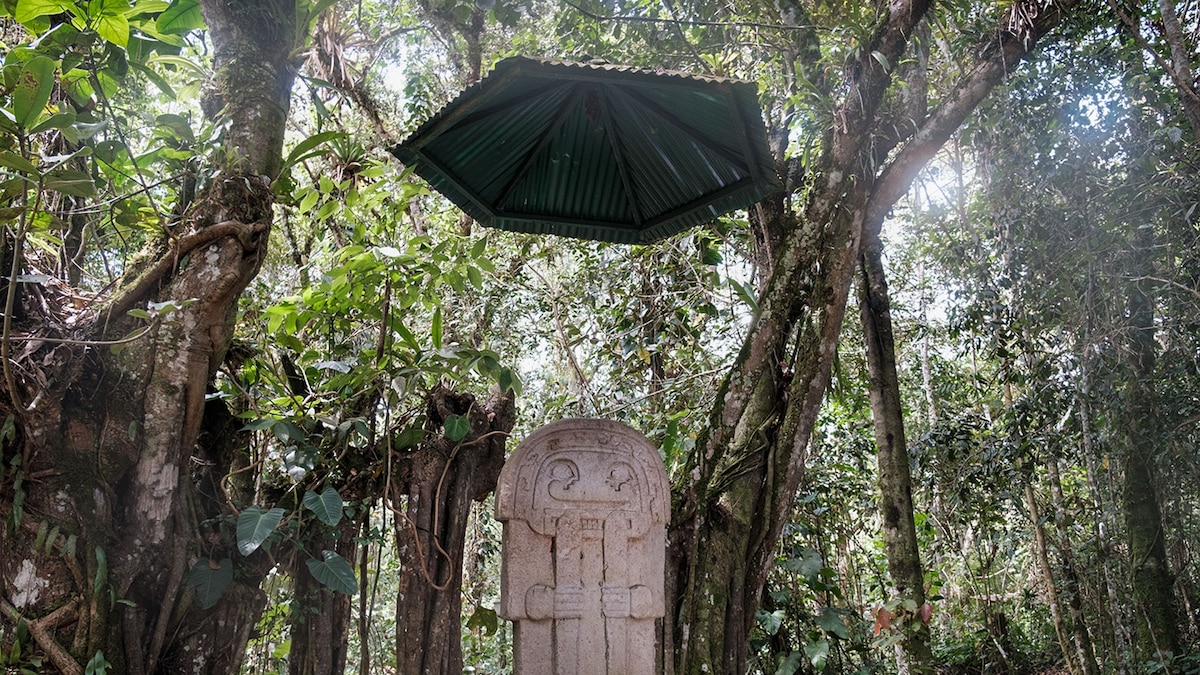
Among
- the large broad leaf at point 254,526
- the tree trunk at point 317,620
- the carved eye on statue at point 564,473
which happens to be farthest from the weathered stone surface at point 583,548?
the large broad leaf at point 254,526

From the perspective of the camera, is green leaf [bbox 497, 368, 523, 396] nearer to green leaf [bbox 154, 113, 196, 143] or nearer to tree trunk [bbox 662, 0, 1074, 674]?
tree trunk [bbox 662, 0, 1074, 674]

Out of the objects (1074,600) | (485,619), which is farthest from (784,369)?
(1074,600)

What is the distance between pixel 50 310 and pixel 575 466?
2.01 metres

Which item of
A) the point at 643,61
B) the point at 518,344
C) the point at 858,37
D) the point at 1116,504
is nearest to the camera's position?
the point at 858,37

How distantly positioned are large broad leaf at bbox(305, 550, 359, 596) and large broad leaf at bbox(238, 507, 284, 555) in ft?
0.87

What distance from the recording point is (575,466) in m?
3.54

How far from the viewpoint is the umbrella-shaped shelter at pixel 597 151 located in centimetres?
288

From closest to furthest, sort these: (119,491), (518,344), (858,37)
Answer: (119,491), (858,37), (518,344)

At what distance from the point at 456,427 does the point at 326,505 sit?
2.09ft

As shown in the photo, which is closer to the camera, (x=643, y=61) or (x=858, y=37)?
(x=858, y=37)

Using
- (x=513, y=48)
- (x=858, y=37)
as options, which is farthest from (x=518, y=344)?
(x=858, y=37)

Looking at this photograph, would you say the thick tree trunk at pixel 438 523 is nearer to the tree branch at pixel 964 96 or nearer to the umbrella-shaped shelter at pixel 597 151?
the umbrella-shaped shelter at pixel 597 151

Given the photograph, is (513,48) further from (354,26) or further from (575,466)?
(575,466)

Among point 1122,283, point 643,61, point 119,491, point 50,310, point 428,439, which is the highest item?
point 643,61
